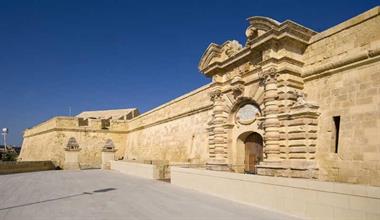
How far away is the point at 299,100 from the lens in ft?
26.5

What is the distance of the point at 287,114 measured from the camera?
8.00m

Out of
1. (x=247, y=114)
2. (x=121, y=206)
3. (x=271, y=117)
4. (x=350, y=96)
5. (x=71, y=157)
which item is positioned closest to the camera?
(x=121, y=206)

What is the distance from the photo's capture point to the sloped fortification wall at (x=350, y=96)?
6551 mm

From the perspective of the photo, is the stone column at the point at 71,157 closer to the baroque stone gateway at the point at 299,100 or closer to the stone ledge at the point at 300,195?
the baroque stone gateway at the point at 299,100

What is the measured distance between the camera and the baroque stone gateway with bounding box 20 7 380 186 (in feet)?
22.3

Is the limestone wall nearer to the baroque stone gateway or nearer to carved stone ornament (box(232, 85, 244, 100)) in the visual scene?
the baroque stone gateway

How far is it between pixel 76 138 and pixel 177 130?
13.7 meters

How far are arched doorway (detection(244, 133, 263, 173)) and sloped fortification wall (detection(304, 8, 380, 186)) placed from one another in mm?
2493

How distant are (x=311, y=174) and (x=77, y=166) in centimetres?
1842

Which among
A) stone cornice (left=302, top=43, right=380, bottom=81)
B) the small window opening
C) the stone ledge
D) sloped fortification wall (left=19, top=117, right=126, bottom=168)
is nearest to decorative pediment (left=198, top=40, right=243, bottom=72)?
stone cornice (left=302, top=43, right=380, bottom=81)

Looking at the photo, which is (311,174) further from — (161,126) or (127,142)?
(127,142)

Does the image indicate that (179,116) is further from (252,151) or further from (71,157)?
(252,151)

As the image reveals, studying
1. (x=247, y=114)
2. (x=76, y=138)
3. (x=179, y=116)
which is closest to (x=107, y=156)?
(x=179, y=116)

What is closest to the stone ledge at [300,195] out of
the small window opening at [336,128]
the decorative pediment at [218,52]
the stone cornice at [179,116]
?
the small window opening at [336,128]
